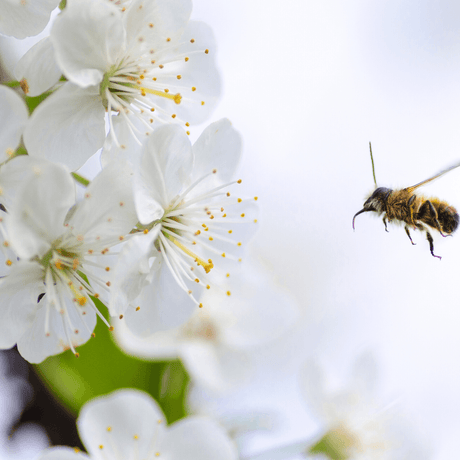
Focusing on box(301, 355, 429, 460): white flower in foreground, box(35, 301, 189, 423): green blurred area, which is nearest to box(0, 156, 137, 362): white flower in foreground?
box(35, 301, 189, 423): green blurred area

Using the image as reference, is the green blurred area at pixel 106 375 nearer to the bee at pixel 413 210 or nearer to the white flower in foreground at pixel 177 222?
the white flower in foreground at pixel 177 222

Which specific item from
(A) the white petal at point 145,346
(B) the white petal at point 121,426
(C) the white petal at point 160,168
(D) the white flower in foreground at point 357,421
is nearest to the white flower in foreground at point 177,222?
(C) the white petal at point 160,168

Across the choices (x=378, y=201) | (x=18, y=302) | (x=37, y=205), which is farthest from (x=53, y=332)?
(x=378, y=201)

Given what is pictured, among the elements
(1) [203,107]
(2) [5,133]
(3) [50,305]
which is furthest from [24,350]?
(1) [203,107]

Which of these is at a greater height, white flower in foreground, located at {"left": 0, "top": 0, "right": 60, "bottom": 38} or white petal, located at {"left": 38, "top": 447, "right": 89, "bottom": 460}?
white flower in foreground, located at {"left": 0, "top": 0, "right": 60, "bottom": 38}

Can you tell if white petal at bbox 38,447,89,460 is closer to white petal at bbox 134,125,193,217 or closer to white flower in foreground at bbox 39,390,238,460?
white flower in foreground at bbox 39,390,238,460

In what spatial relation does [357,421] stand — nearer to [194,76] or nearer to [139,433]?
[139,433]

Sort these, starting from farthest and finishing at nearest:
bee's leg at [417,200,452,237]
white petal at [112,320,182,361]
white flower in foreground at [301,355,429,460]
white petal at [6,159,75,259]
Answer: white flower in foreground at [301,355,429,460] → white petal at [112,320,182,361] → bee's leg at [417,200,452,237] → white petal at [6,159,75,259]
